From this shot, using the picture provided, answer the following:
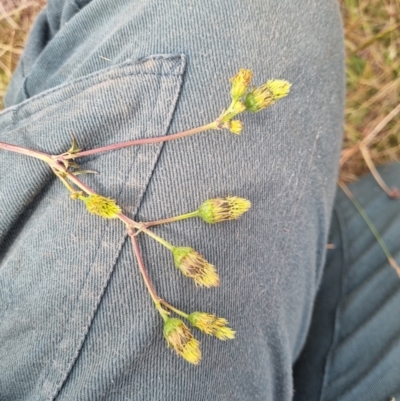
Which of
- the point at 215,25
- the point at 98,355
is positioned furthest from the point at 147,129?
the point at 98,355

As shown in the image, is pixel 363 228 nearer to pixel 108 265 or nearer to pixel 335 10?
pixel 335 10

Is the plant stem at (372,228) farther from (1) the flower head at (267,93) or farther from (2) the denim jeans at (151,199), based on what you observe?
(1) the flower head at (267,93)

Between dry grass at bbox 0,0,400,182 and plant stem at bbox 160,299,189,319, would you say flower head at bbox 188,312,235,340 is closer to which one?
plant stem at bbox 160,299,189,319

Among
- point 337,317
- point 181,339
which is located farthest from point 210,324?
point 337,317

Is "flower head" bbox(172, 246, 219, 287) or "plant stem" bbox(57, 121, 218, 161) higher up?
"plant stem" bbox(57, 121, 218, 161)

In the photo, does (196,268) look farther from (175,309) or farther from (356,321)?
(356,321)

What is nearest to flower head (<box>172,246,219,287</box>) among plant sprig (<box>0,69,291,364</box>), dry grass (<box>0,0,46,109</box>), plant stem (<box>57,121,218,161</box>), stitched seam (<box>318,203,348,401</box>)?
plant sprig (<box>0,69,291,364</box>)
